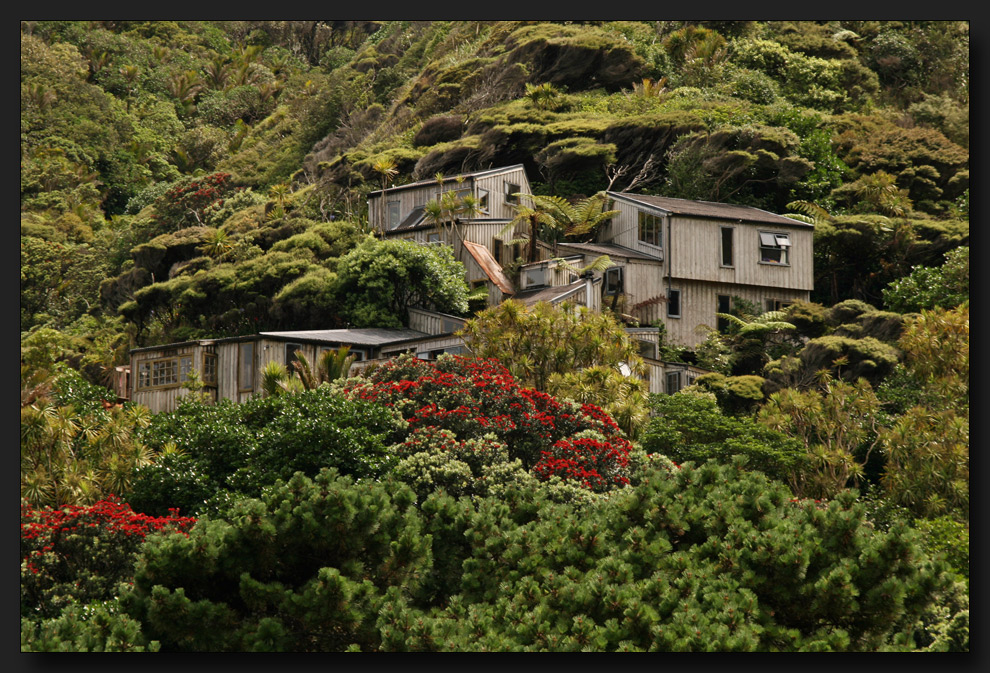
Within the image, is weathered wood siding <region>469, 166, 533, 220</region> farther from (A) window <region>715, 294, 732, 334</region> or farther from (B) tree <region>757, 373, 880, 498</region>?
(B) tree <region>757, 373, 880, 498</region>

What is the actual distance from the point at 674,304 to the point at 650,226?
313 cm

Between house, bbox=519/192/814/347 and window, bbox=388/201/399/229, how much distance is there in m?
8.09

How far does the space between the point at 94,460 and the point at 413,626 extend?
9806 mm

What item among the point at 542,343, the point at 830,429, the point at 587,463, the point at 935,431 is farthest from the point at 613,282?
the point at 587,463

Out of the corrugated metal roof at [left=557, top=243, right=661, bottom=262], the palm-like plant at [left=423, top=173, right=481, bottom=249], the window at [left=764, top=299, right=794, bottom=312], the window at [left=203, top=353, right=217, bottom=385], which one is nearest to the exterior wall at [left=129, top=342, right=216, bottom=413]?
the window at [left=203, top=353, right=217, bottom=385]

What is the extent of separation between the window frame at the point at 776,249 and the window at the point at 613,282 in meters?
4.78

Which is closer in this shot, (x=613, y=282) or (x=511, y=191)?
(x=613, y=282)

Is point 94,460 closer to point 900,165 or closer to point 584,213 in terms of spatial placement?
point 584,213

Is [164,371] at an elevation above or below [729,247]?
below

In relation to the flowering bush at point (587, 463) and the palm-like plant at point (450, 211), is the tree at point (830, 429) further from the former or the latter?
the palm-like plant at point (450, 211)

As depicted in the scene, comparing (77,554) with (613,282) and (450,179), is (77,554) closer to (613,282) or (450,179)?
(613,282)

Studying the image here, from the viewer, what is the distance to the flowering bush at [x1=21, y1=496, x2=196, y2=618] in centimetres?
1559

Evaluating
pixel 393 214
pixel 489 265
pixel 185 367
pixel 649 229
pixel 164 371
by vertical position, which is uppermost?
pixel 393 214

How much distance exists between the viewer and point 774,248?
34.9 m
